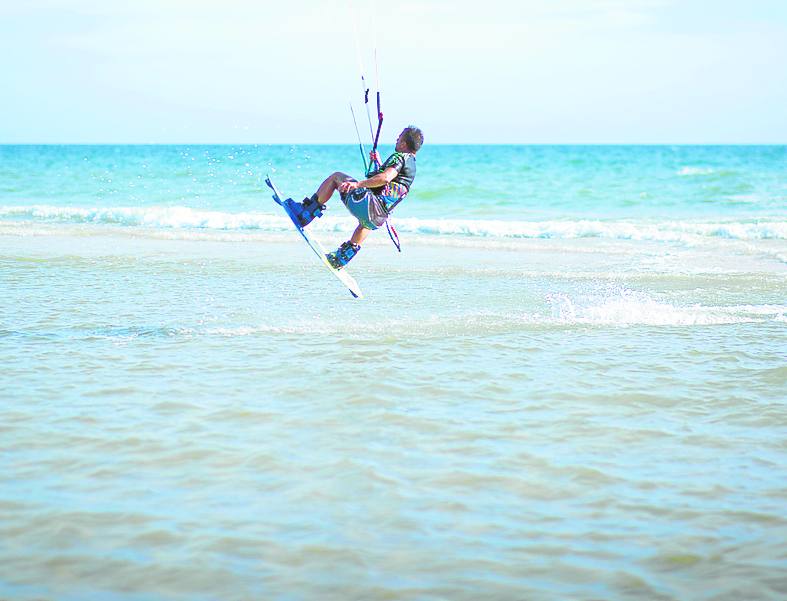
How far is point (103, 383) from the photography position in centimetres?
725

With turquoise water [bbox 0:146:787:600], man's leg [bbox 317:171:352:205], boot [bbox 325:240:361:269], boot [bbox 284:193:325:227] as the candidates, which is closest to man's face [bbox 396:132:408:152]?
man's leg [bbox 317:171:352:205]

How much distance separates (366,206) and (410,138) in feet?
2.77

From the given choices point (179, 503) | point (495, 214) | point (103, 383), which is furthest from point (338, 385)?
point (495, 214)

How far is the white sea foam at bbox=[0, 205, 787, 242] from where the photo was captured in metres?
21.8

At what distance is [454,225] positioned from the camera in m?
23.6

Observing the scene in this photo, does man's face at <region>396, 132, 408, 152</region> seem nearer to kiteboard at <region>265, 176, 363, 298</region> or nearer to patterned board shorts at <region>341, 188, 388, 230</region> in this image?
patterned board shorts at <region>341, 188, 388, 230</region>

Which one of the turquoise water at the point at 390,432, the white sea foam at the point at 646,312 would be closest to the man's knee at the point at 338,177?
the turquoise water at the point at 390,432

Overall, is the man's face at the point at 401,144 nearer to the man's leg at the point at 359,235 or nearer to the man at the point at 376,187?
the man at the point at 376,187

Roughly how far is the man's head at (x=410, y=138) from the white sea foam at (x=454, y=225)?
12.7 metres

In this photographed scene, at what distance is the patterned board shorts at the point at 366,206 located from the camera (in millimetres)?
9516

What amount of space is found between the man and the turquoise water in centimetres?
123

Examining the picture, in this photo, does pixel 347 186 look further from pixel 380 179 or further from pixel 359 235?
pixel 359 235

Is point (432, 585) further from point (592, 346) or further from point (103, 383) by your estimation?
point (592, 346)

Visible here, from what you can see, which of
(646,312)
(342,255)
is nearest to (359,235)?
(342,255)
